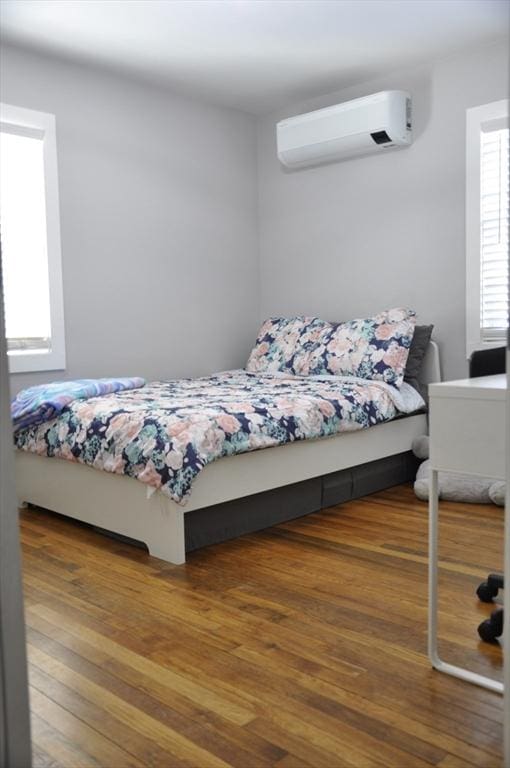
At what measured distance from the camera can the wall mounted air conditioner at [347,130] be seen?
13.5 feet

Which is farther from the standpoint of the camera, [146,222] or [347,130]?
[146,222]

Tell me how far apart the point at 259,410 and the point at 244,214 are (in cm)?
250

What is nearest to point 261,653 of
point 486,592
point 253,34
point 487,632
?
point 487,632

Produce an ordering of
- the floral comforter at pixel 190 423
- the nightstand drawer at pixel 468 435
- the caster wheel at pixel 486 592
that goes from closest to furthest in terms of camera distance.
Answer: the nightstand drawer at pixel 468 435, the caster wheel at pixel 486 592, the floral comforter at pixel 190 423

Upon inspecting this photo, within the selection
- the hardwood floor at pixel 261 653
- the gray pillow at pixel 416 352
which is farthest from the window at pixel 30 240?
the gray pillow at pixel 416 352

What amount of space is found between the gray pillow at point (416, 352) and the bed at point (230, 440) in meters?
0.01

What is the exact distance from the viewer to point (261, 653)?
189cm

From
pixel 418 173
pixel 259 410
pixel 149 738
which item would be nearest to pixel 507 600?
pixel 149 738

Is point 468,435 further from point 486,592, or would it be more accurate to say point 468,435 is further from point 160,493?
point 160,493

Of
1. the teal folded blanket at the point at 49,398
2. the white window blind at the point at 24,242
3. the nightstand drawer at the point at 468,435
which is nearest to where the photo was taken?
the nightstand drawer at the point at 468,435

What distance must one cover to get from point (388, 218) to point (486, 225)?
682mm

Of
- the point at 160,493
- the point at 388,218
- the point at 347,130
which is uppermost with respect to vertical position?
the point at 347,130

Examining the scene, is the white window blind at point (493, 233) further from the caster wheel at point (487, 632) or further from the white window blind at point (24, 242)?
the white window blind at point (24, 242)

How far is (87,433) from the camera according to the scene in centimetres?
296
